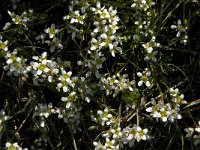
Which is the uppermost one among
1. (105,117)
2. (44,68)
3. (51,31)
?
(51,31)

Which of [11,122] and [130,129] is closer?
[130,129]

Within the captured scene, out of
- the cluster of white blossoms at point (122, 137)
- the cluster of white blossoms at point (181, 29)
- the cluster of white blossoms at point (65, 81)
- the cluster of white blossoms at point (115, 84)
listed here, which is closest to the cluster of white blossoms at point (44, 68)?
the cluster of white blossoms at point (65, 81)

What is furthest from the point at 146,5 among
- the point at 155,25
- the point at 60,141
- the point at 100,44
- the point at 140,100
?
the point at 60,141

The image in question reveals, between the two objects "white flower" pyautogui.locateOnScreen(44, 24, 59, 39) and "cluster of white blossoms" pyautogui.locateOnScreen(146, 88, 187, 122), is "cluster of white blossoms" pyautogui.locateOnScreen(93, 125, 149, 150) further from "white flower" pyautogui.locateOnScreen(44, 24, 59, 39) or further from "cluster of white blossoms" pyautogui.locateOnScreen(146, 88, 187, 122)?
"white flower" pyautogui.locateOnScreen(44, 24, 59, 39)

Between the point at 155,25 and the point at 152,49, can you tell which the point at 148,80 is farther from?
the point at 155,25

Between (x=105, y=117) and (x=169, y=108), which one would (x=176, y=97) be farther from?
(x=105, y=117)

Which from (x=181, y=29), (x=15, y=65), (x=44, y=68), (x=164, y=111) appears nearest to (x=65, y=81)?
(x=44, y=68)
